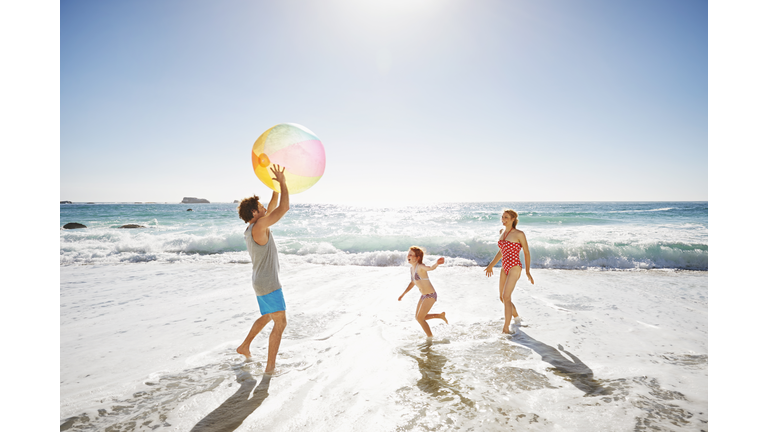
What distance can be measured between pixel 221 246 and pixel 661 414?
19094mm

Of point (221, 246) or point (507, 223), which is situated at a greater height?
point (507, 223)

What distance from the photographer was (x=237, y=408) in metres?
3.25

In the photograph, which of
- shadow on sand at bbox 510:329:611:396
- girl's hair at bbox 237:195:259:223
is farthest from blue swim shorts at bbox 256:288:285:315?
shadow on sand at bbox 510:329:611:396

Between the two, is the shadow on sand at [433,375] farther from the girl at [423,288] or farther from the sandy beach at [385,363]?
the girl at [423,288]

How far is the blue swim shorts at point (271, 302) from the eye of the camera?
3891 millimetres

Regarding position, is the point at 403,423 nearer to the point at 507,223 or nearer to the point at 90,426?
the point at 90,426

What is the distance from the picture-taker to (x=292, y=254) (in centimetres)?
1616

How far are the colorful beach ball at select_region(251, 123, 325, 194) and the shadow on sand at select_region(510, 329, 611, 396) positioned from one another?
3.90 meters

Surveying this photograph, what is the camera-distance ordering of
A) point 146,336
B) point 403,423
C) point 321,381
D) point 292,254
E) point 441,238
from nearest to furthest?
point 403,423 < point 321,381 < point 146,336 < point 292,254 < point 441,238

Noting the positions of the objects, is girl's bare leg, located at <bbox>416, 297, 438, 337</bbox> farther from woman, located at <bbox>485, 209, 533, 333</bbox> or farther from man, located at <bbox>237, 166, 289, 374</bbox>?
man, located at <bbox>237, 166, 289, 374</bbox>

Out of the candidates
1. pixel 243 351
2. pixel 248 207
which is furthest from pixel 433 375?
pixel 248 207

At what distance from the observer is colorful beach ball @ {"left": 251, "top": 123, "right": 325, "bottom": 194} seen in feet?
11.5

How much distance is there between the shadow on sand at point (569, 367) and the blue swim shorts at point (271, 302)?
11.6 feet
